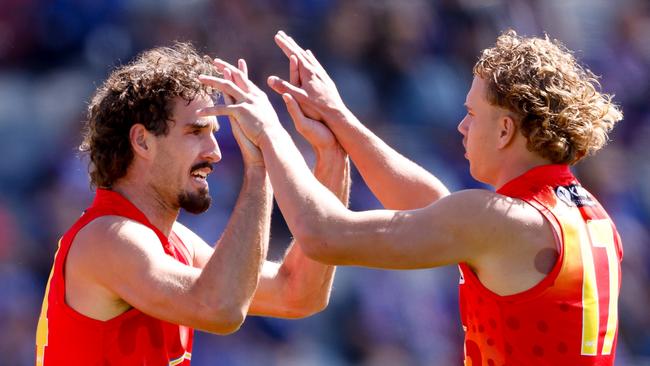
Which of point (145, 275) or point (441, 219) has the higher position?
point (441, 219)

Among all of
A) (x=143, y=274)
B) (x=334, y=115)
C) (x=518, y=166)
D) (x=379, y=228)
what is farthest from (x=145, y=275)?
(x=518, y=166)

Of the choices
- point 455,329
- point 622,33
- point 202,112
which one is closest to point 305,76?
point 202,112

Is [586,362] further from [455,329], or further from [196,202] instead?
[455,329]

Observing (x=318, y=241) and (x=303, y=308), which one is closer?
Result: (x=318, y=241)

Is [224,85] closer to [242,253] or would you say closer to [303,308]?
[242,253]

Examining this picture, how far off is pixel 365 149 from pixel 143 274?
1228 millimetres

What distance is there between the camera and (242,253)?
419 centimetres

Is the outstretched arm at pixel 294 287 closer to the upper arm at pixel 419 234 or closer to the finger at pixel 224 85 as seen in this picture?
the finger at pixel 224 85

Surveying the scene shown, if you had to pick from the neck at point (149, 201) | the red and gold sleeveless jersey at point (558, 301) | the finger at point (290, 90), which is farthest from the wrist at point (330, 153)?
the red and gold sleeveless jersey at point (558, 301)

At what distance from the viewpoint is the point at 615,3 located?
9.40 metres

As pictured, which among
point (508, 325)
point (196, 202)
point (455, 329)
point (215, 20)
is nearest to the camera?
point (508, 325)

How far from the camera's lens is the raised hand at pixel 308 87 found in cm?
474

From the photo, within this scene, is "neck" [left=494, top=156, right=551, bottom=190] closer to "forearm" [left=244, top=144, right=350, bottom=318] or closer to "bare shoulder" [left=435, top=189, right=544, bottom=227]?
"bare shoulder" [left=435, top=189, right=544, bottom=227]

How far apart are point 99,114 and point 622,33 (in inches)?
234
